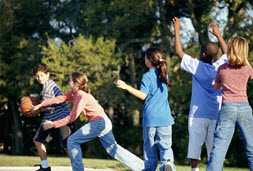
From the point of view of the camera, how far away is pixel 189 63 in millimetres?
9219

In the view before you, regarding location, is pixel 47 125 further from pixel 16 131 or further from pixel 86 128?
pixel 16 131

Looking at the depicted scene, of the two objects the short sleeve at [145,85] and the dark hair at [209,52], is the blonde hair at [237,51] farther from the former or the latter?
the short sleeve at [145,85]

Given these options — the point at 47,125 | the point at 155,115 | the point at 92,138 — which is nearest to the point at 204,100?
the point at 155,115

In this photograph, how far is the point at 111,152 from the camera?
34.7 feet

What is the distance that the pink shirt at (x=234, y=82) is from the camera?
334 inches

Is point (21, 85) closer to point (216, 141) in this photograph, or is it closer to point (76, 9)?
point (76, 9)

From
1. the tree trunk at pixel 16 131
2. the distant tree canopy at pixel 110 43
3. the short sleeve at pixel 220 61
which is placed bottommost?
the tree trunk at pixel 16 131

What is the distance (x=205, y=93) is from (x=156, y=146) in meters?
1.09

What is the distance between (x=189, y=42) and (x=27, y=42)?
1186 centimetres

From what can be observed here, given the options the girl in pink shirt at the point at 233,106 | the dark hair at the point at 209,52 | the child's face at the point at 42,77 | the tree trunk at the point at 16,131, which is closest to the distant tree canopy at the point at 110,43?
the tree trunk at the point at 16,131

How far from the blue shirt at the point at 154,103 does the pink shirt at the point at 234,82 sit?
4.25 ft

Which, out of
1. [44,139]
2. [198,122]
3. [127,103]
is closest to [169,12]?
[127,103]

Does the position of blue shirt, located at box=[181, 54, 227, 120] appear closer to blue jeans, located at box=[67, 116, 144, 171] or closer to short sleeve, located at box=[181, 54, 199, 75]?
short sleeve, located at box=[181, 54, 199, 75]

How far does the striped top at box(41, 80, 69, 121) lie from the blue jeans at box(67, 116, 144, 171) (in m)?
1.30
